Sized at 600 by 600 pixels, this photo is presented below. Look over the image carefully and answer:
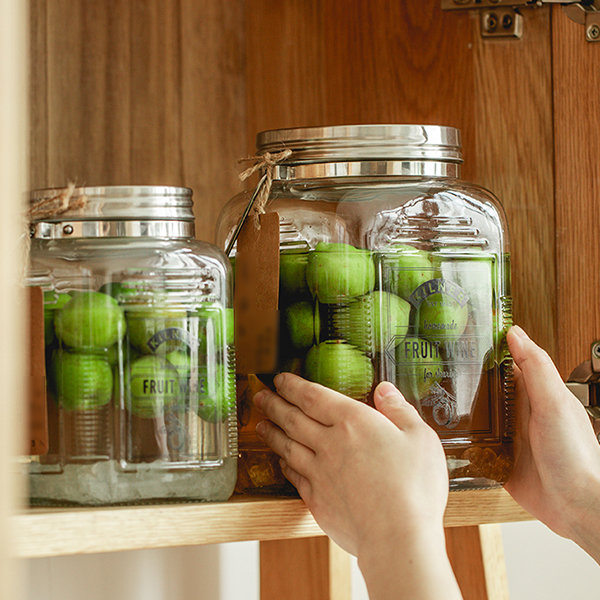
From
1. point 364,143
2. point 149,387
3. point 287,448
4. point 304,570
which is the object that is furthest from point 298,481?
point 304,570

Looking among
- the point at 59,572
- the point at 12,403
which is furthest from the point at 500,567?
the point at 12,403

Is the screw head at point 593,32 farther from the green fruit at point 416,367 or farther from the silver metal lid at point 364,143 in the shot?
the green fruit at point 416,367

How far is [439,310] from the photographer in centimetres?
63

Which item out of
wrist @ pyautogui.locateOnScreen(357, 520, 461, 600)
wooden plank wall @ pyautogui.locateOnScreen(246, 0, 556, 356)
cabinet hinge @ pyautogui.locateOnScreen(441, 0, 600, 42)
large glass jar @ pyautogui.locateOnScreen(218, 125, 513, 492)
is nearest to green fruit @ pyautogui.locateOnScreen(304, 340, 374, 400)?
large glass jar @ pyautogui.locateOnScreen(218, 125, 513, 492)

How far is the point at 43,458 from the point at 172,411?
0.08 m

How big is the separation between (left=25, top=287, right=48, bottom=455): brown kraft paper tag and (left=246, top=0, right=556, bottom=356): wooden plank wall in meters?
0.43

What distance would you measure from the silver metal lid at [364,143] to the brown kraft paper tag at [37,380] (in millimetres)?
211

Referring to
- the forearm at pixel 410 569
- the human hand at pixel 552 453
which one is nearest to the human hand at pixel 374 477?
the forearm at pixel 410 569

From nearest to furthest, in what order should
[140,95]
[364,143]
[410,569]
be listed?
1. [410,569]
2. [364,143]
3. [140,95]

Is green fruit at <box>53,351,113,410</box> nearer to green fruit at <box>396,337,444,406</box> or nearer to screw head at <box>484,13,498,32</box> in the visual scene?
green fruit at <box>396,337,444,406</box>

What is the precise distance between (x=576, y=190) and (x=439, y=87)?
16 cm

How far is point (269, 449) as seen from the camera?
0.65 m

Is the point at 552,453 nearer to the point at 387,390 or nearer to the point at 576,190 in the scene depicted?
the point at 387,390

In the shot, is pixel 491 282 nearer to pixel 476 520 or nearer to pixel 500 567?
pixel 476 520
